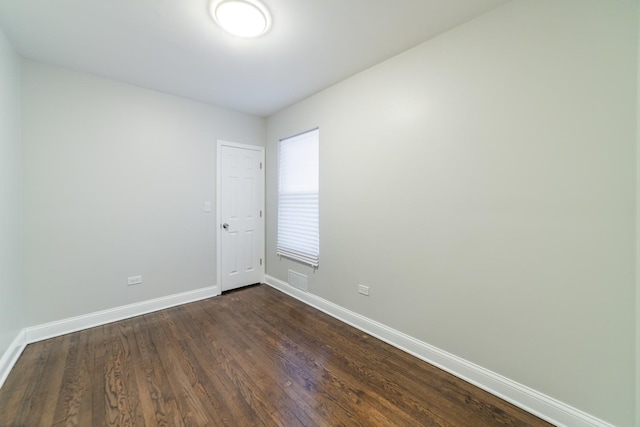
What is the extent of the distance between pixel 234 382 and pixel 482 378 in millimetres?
1800

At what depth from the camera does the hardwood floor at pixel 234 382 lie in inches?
60.0

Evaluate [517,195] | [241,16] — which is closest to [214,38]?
[241,16]

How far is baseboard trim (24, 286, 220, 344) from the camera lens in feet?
7.77

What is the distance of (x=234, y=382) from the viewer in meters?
1.82

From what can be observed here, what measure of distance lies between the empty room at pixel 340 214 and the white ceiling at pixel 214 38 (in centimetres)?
2

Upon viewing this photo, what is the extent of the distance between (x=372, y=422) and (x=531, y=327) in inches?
46.4

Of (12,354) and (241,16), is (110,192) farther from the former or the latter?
(241,16)

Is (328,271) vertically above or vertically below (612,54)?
below

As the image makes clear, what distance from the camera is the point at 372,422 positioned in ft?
4.88

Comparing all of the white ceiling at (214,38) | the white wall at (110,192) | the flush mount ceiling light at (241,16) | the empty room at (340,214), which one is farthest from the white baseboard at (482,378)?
the flush mount ceiling light at (241,16)

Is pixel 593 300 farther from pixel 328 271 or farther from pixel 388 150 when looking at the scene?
pixel 328 271

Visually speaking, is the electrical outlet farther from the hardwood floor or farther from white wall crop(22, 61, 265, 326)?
the hardwood floor

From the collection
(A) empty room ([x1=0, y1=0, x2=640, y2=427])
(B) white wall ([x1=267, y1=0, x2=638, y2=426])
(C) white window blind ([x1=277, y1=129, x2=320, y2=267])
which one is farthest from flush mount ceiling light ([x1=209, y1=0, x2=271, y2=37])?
(C) white window blind ([x1=277, y1=129, x2=320, y2=267])

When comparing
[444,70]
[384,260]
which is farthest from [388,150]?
[384,260]
